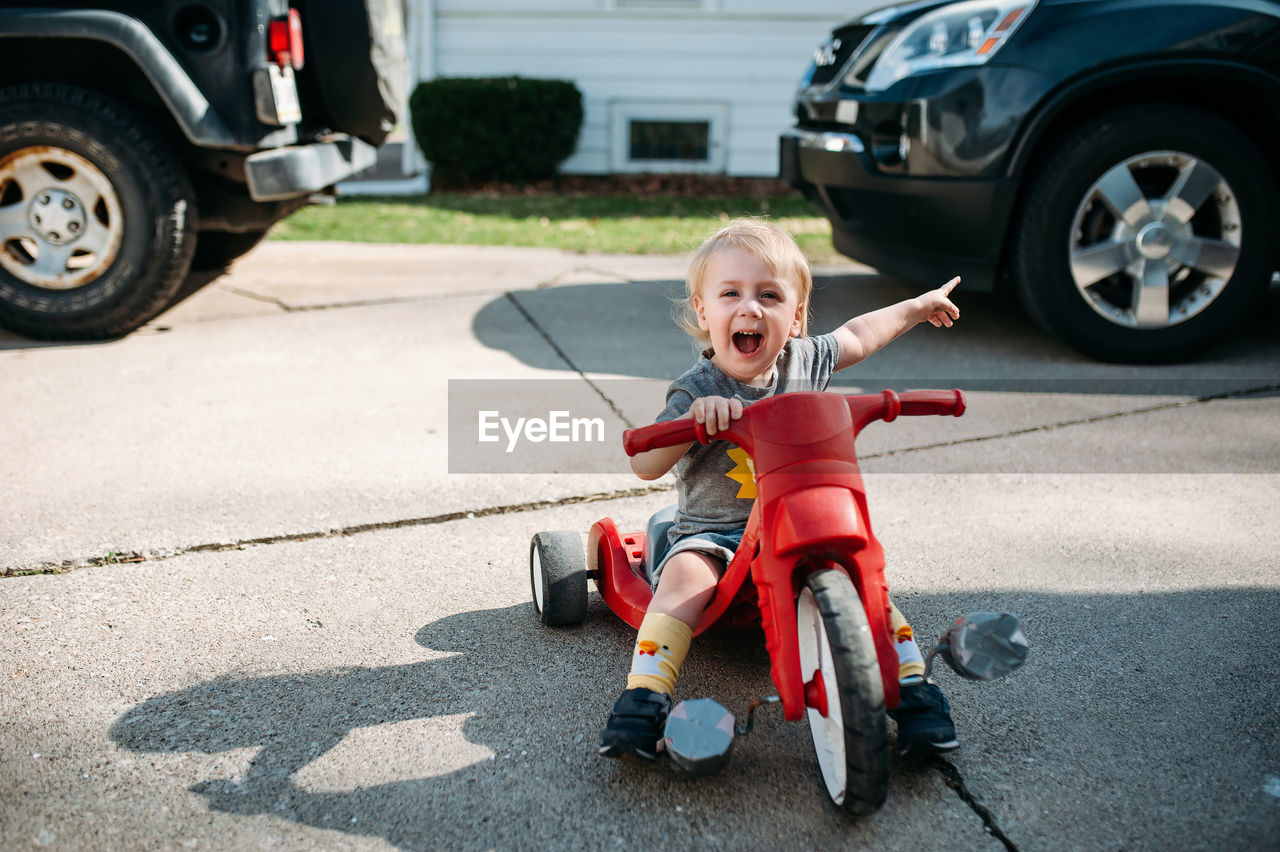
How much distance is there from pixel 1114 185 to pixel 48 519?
3925mm

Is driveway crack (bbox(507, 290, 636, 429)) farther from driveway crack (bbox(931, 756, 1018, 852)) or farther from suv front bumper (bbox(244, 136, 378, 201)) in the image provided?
driveway crack (bbox(931, 756, 1018, 852))

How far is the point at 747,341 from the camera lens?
7.34 feet

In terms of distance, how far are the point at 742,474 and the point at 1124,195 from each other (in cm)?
276

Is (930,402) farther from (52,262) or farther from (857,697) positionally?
(52,262)

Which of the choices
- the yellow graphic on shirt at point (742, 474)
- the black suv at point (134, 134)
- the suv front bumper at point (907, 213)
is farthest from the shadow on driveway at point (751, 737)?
the black suv at point (134, 134)

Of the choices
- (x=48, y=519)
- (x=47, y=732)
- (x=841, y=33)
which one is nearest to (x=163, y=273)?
(x=48, y=519)

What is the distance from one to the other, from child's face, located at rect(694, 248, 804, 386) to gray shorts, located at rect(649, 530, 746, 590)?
343 millimetres

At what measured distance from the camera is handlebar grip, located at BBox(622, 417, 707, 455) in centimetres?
193

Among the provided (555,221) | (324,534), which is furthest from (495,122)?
(324,534)

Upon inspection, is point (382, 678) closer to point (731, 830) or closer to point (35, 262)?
point (731, 830)

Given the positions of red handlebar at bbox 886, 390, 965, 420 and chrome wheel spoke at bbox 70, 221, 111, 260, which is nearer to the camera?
red handlebar at bbox 886, 390, 965, 420

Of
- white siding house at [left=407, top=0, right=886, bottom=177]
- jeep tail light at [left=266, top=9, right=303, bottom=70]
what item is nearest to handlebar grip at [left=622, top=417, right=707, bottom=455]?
jeep tail light at [left=266, top=9, right=303, bottom=70]

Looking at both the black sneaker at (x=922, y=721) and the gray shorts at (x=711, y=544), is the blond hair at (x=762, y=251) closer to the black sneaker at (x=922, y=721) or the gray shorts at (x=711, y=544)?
the gray shorts at (x=711, y=544)

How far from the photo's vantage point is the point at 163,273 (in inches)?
183
